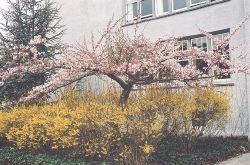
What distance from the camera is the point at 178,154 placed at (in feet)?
38.2

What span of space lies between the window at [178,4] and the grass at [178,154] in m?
6.93

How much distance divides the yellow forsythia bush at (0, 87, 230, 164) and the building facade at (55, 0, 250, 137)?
2372 millimetres

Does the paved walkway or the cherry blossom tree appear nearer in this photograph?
the cherry blossom tree

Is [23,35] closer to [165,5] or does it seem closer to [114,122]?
[165,5]

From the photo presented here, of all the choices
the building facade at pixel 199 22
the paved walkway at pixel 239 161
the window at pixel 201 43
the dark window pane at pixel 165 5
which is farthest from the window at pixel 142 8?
the paved walkway at pixel 239 161

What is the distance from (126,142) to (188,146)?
103 inches

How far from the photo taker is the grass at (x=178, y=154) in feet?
37.1

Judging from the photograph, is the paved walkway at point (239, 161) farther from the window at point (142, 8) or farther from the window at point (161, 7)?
the window at point (142, 8)

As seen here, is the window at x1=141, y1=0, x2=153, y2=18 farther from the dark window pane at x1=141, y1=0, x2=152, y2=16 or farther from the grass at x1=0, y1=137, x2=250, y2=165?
the grass at x1=0, y1=137, x2=250, y2=165

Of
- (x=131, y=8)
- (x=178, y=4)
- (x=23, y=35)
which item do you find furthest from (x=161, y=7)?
(x=23, y=35)

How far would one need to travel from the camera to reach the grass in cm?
1131

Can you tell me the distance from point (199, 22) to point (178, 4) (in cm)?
226

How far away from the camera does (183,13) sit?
1798 cm

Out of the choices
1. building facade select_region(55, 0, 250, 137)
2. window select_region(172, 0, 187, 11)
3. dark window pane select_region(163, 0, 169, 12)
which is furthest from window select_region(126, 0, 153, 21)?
window select_region(172, 0, 187, 11)
